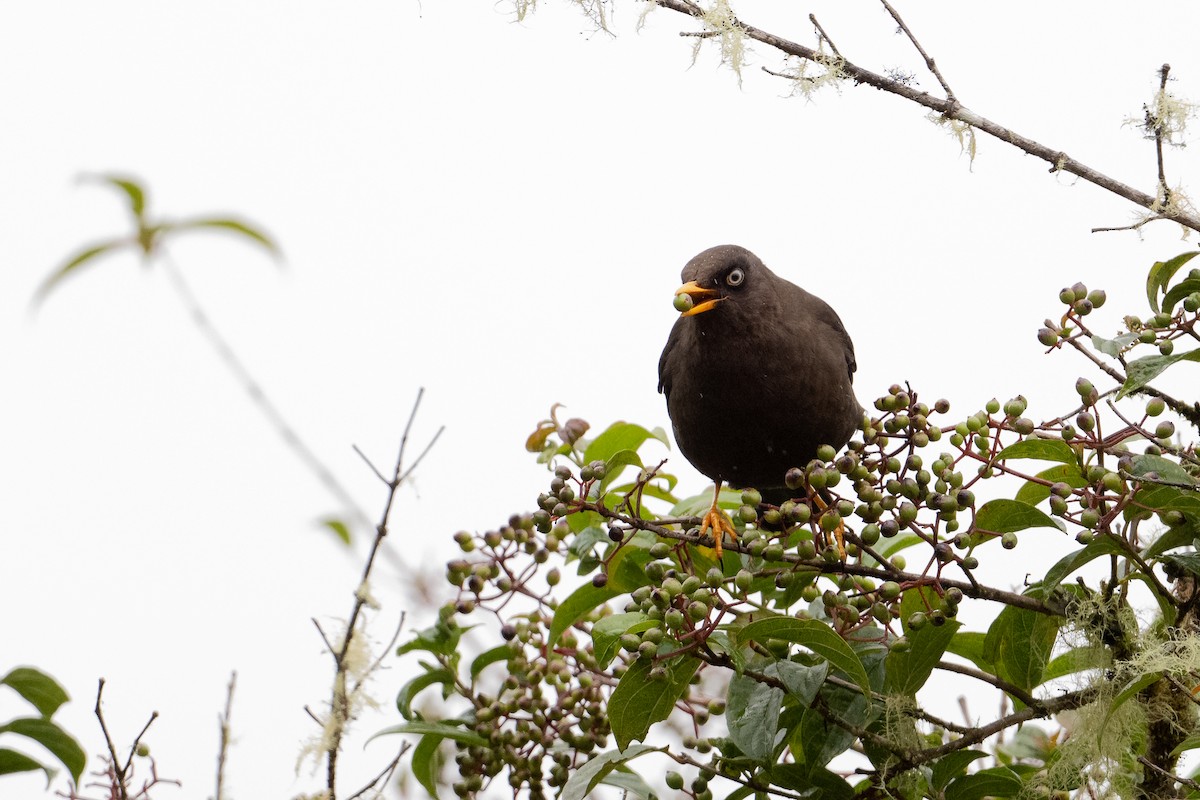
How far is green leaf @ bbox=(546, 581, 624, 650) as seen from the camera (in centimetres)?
311

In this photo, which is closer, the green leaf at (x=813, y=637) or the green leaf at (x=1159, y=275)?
the green leaf at (x=813, y=637)

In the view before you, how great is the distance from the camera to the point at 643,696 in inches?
101

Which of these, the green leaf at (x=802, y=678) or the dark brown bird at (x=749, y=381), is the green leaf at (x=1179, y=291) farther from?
the dark brown bird at (x=749, y=381)

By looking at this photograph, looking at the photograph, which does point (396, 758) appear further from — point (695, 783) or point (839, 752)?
point (839, 752)

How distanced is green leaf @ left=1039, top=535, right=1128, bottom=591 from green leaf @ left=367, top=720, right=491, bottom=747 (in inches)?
59.9

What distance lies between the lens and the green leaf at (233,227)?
1.49m

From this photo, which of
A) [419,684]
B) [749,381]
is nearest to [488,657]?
[419,684]

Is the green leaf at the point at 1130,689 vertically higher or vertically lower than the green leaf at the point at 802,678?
lower

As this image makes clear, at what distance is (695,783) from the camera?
2.80 m

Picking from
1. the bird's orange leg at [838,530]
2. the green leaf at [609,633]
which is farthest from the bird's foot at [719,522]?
the bird's orange leg at [838,530]

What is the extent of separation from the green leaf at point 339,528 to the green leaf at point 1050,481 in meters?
1.47

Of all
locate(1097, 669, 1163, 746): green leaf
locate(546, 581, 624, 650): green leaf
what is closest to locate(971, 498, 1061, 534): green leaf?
locate(1097, 669, 1163, 746): green leaf

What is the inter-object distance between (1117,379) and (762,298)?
1.37m

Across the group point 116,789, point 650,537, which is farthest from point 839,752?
point 116,789
